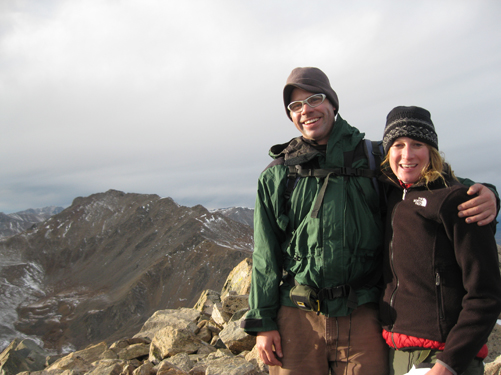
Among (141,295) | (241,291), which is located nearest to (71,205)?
(141,295)

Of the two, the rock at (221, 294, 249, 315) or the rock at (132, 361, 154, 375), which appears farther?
the rock at (221, 294, 249, 315)

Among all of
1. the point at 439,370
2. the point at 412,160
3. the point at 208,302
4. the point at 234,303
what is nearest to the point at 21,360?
the point at 208,302

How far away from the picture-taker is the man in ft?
11.9

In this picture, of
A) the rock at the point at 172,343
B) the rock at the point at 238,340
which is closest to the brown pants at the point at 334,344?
the rock at the point at 238,340

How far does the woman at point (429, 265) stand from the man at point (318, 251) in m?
0.25

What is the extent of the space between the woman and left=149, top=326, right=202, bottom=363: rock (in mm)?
6326

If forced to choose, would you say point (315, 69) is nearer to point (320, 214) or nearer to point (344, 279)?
point (320, 214)

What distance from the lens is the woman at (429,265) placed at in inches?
107

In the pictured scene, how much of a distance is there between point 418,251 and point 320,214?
1.01 metres

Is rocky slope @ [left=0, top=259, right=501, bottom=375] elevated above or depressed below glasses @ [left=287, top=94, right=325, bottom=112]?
→ below

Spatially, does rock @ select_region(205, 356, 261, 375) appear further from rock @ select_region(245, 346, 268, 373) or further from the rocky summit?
the rocky summit

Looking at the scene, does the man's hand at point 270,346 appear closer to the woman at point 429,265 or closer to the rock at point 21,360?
the woman at point 429,265

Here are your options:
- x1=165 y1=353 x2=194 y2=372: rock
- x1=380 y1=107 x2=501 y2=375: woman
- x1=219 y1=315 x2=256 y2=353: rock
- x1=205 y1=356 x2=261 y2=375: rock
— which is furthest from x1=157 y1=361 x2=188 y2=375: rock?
x1=380 y1=107 x2=501 y2=375: woman

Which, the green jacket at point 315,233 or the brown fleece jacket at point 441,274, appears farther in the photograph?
the green jacket at point 315,233
